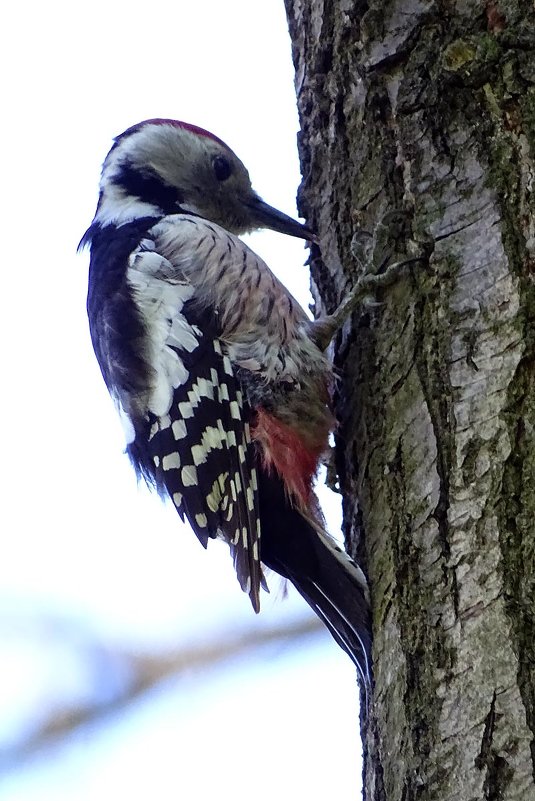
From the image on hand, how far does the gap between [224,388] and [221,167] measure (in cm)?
95

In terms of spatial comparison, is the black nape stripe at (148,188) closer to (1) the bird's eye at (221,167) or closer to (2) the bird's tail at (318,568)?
(1) the bird's eye at (221,167)

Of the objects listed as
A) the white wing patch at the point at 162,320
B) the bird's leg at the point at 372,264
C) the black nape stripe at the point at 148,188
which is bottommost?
the bird's leg at the point at 372,264

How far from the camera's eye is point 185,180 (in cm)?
290

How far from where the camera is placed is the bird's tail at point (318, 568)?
67.6 inches

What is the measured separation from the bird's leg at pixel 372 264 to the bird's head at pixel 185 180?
84 cm

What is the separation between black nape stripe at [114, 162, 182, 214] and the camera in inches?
112

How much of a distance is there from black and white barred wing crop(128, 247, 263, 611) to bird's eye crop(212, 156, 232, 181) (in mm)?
598

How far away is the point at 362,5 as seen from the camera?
2.04 m

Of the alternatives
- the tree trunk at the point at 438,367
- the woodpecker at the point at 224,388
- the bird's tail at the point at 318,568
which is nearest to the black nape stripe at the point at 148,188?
the woodpecker at the point at 224,388

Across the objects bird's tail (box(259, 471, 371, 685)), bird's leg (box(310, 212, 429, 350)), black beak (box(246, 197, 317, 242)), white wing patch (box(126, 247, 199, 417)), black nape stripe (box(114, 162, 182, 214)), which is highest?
black nape stripe (box(114, 162, 182, 214))

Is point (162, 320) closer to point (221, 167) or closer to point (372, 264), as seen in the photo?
point (372, 264)

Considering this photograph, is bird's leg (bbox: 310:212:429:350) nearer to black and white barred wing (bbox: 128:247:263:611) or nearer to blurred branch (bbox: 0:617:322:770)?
black and white barred wing (bbox: 128:247:263:611)

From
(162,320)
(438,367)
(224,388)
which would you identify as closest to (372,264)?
(438,367)

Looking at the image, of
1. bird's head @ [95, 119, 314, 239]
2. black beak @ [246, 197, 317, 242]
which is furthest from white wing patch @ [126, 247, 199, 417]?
bird's head @ [95, 119, 314, 239]
